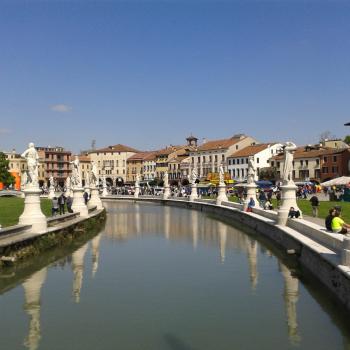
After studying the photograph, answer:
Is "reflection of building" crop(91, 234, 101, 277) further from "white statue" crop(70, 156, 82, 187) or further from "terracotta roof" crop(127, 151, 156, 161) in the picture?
"terracotta roof" crop(127, 151, 156, 161)

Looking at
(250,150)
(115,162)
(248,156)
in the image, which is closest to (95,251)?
(248,156)

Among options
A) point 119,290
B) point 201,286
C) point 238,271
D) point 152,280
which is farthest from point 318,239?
point 119,290

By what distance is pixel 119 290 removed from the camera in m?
13.9

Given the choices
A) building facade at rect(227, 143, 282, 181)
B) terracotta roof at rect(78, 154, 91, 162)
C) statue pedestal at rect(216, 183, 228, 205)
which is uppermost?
terracotta roof at rect(78, 154, 91, 162)

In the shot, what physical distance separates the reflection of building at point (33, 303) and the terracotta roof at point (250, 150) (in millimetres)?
91967

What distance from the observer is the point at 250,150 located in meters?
109

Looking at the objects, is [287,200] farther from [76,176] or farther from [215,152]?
[215,152]

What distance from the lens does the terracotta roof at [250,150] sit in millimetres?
106000

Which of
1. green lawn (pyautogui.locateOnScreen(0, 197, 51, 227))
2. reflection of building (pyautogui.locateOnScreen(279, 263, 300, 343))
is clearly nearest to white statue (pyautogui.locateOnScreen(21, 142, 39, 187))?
green lawn (pyautogui.locateOnScreen(0, 197, 51, 227))

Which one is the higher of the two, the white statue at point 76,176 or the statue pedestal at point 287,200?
the white statue at point 76,176

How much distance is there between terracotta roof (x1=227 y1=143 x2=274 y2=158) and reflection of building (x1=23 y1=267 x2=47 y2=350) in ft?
302

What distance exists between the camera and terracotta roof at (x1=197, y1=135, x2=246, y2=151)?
116 metres

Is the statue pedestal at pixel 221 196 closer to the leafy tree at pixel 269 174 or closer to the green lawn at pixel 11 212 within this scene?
the green lawn at pixel 11 212

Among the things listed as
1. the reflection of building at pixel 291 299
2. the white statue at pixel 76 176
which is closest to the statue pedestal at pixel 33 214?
the reflection of building at pixel 291 299
